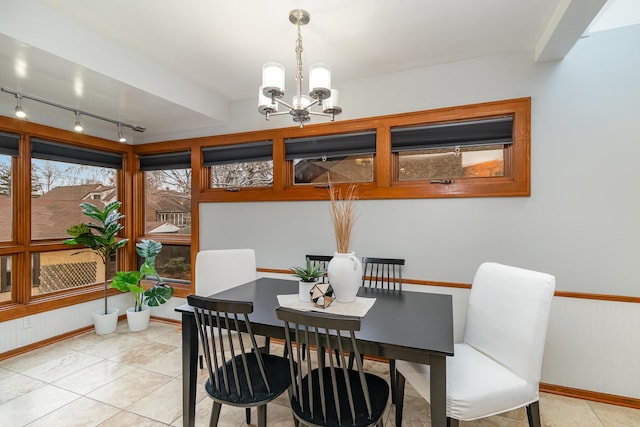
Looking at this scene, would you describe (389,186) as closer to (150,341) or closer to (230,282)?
(230,282)

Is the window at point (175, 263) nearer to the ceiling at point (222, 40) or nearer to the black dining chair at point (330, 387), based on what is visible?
the ceiling at point (222, 40)

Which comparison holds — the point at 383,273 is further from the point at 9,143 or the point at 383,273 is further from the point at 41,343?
the point at 9,143

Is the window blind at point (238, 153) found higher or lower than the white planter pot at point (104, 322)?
higher

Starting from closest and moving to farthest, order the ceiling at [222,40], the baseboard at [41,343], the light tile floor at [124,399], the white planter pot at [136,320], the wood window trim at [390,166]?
1. the ceiling at [222,40]
2. the light tile floor at [124,399]
3. the wood window trim at [390,166]
4. the baseboard at [41,343]
5. the white planter pot at [136,320]

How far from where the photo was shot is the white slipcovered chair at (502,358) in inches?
58.1

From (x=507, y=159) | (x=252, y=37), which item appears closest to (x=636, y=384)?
(x=507, y=159)

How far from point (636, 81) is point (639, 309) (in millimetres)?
1626

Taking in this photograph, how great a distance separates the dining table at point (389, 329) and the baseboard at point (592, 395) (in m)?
1.20

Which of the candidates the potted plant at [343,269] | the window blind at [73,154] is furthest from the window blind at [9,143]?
the potted plant at [343,269]

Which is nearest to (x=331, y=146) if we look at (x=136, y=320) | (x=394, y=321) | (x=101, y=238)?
(x=394, y=321)

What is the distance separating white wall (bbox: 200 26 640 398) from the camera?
7.21ft

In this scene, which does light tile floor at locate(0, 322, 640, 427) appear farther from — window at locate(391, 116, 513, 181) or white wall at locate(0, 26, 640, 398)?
window at locate(391, 116, 513, 181)

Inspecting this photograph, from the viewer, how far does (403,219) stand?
279 centimetres

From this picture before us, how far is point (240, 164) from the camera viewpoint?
3.63m
